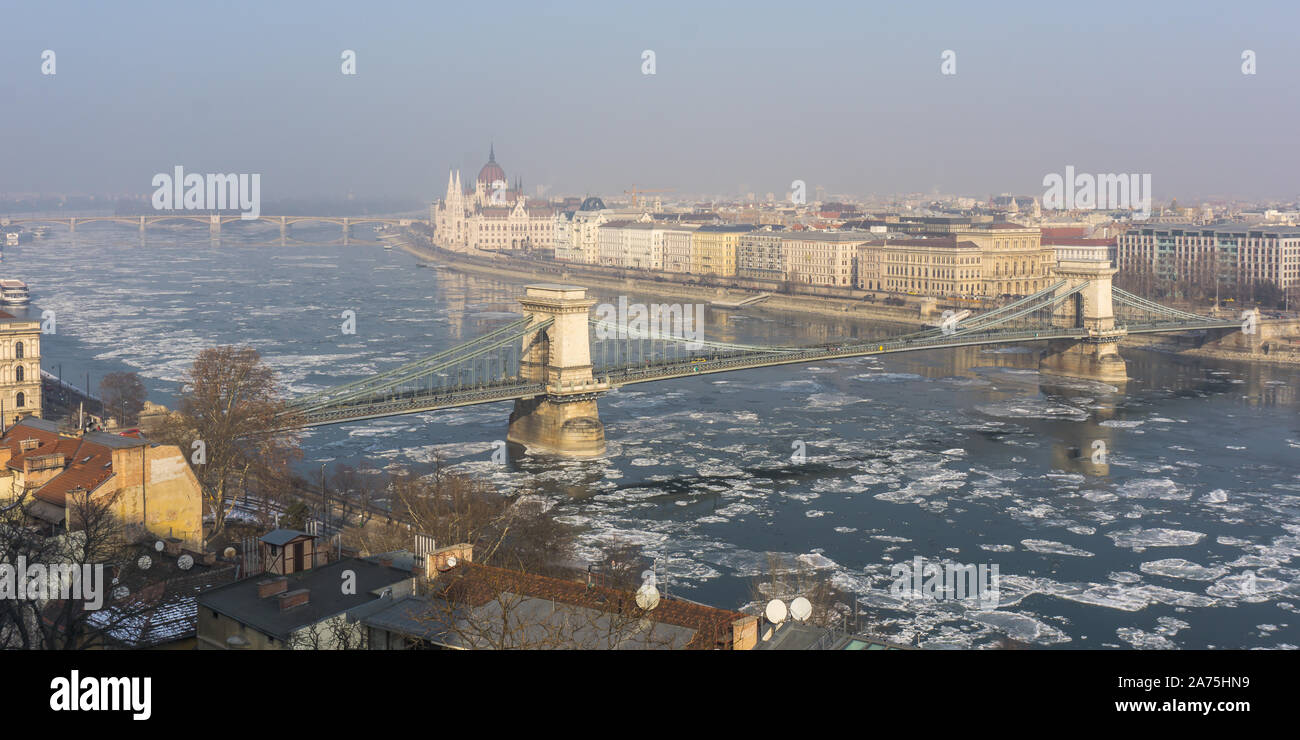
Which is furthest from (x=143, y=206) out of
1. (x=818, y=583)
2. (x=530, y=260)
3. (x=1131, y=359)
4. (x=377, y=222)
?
(x=818, y=583)

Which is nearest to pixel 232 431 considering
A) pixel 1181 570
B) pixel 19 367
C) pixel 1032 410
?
pixel 19 367

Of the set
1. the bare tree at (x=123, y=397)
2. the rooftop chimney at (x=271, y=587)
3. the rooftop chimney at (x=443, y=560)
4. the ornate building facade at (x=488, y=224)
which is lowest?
the bare tree at (x=123, y=397)

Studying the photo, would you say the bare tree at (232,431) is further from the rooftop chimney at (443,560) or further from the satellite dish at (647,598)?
the satellite dish at (647,598)

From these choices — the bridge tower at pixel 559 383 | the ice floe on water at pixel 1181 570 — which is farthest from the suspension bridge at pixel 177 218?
the ice floe on water at pixel 1181 570

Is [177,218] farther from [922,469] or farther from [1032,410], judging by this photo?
[922,469]

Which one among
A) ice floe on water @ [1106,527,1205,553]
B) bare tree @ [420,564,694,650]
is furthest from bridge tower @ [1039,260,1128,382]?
bare tree @ [420,564,694,650]

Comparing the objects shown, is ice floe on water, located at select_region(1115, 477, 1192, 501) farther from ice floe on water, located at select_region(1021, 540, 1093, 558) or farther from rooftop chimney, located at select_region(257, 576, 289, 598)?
rooftop chimney, located at select_region(257, 576, 289, 598)

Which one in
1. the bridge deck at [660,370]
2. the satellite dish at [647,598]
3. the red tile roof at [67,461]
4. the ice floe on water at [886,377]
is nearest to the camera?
the satellite dish at [647,598]
